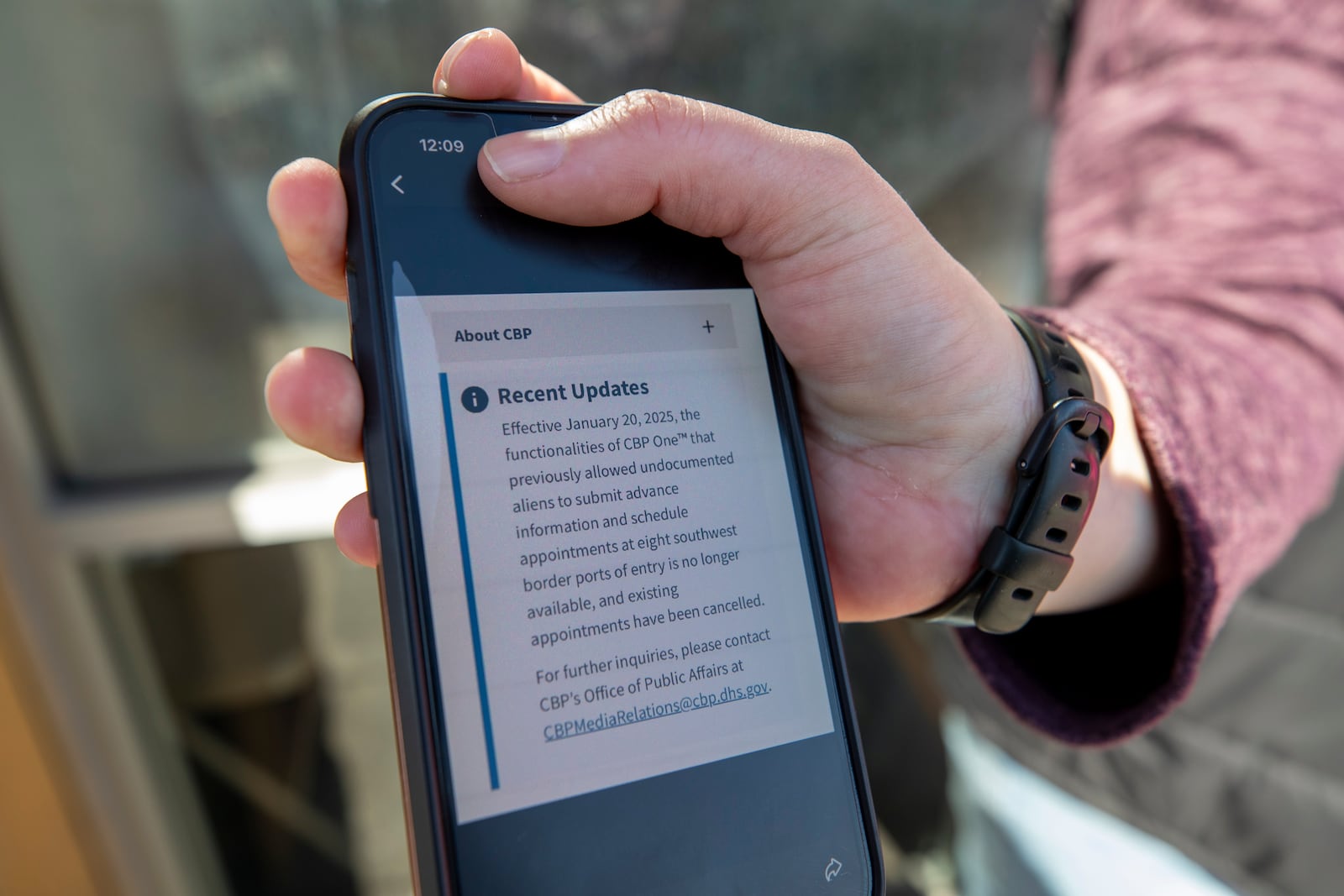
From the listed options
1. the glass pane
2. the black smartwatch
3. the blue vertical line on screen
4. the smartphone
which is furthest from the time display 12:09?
the glass pane

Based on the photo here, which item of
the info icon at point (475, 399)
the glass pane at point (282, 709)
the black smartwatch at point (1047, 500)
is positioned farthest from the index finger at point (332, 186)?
the glass pane at point (282, 709)

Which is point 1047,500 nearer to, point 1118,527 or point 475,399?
point 1118,527

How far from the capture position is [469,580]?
0.40 m

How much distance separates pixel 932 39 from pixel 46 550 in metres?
1.12

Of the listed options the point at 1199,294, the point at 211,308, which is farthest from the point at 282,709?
the point at 1199,294

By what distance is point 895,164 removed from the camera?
968 mm

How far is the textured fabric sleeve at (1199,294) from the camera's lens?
0.55m

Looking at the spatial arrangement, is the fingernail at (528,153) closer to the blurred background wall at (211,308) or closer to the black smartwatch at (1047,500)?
Answer: the black smartwatch at (1047,500)

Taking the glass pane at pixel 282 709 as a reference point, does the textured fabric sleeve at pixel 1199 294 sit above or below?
above

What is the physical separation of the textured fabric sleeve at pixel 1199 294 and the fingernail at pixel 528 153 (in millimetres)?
404

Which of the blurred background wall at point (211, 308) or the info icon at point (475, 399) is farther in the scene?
the blurred background wall at point (211, 308)

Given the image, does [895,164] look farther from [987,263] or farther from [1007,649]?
[1007,649]

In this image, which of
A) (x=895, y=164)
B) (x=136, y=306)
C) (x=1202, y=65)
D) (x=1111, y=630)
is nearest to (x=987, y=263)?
(x=895, y=164)

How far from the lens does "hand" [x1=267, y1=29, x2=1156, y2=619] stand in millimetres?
419
